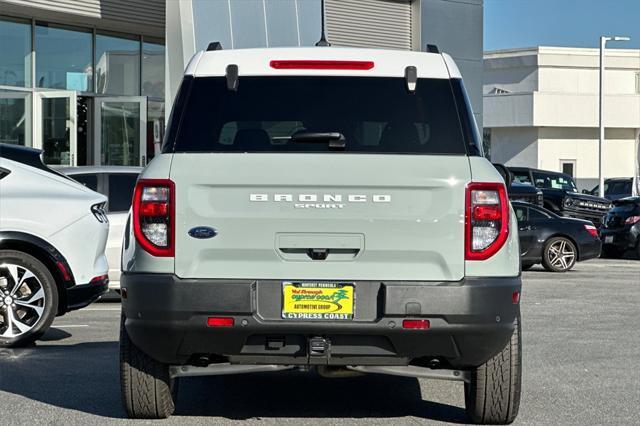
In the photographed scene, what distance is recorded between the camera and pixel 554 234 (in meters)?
22.0

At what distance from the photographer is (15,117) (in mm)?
25375

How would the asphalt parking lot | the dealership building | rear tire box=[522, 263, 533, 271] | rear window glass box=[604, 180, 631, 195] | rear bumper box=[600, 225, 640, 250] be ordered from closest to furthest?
the asphalt parking lot → rear tire box=[522, 263, 533, 271] → the dealership building → rear bumper box=[600, 225, 640, 250] → rear window glass box=[604, 180, 631, 195]

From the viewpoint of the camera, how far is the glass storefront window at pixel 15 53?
2480 cm

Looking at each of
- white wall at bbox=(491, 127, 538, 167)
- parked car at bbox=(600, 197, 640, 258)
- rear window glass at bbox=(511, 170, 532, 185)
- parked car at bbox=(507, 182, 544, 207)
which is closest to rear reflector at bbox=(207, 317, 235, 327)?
parked car at bbox=(600, 197, 640, 258)

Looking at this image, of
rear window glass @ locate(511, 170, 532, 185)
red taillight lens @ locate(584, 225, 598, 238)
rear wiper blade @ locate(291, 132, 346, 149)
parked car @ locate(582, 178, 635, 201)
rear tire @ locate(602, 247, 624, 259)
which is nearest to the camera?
rear wiper blade @ locate(291, 132, 346, 149)

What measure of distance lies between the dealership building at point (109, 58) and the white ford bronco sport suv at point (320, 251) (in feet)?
57.8

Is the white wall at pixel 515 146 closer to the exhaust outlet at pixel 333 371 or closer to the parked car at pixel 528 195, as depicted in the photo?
the parked car at pixel 528 195

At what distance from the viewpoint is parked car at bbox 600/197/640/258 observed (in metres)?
25.8

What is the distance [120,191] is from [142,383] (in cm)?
723

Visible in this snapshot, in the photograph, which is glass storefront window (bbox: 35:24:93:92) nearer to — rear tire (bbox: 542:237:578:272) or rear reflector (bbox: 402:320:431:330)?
rear tire (bbox: 542:237:578:272)

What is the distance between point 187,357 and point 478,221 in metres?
1.64

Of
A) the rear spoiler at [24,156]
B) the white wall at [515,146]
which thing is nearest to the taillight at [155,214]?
the rear spoiler at [24,156]

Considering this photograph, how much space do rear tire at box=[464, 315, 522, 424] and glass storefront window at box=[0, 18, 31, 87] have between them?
19789 mm

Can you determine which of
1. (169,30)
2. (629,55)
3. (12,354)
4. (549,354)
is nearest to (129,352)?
(12,354)
